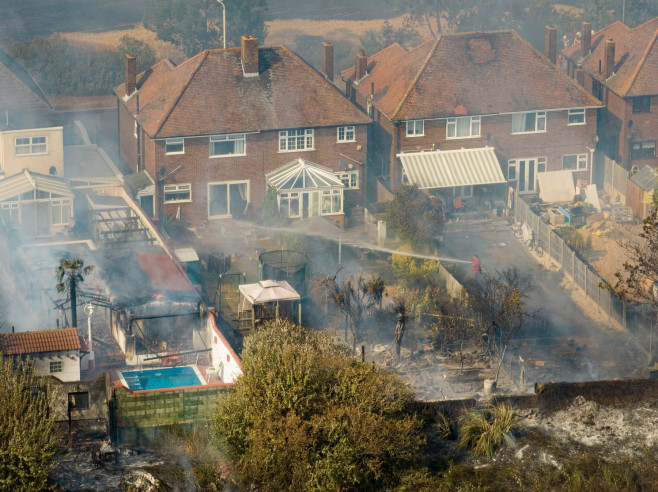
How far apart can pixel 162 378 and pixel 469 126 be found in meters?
23.8

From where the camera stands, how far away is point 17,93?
5534 cm

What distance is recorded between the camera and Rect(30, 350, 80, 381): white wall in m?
37.9

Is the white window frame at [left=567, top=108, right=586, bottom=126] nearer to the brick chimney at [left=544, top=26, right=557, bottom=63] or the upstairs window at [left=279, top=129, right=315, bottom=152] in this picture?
the brick chimney at [left=544, top=26, right=557, bottom=63]

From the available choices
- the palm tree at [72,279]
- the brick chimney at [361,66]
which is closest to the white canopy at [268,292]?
the palm tree at [72,279]

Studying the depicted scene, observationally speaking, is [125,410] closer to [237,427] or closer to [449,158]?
[237,427]

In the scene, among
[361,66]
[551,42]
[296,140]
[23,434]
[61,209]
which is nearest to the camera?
[23,434]

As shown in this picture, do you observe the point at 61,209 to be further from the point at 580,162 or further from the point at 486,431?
the point at 486,431

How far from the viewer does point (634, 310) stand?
4488 centimetres

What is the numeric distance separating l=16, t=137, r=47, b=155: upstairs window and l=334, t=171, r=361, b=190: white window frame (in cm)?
1328

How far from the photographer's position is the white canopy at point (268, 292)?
41969 mm

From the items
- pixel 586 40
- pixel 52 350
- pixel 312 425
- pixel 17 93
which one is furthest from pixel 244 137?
pixel 312 425

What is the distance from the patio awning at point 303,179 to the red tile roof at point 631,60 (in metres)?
16.0

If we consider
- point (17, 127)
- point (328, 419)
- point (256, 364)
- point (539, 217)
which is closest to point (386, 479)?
point (328, 419)

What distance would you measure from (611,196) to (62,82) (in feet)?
115
